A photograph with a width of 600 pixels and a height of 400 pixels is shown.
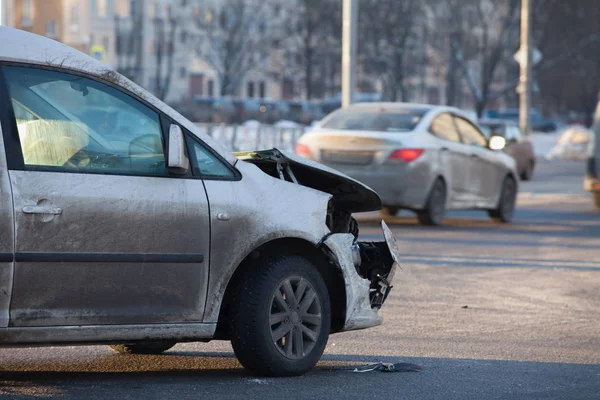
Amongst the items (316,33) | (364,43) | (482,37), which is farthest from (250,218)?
(316,33)

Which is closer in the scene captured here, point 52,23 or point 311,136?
point 311,136

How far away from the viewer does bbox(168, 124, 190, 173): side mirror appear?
21.1 ft

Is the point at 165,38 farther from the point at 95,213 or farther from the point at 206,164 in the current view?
the point at 95,213

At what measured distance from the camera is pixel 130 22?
88.2 meters

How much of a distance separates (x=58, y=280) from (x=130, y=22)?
3290 inches

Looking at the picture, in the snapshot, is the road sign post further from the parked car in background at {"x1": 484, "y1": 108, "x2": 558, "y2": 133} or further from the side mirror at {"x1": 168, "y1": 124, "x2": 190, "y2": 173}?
the parked car in background at {"x1": 484, "y1": 108, "x2": 558, "y2": 133}

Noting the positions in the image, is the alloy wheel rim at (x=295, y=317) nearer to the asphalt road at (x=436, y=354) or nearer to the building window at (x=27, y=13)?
the asphalt road at (x=436, y=354)

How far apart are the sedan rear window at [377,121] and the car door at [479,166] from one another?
91cm

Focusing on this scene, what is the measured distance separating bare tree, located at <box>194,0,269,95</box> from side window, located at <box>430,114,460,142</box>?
52134 mm

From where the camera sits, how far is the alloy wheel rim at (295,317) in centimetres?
675

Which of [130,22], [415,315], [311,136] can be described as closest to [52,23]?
[130,22]

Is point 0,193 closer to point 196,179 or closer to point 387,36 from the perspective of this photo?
point 196,179

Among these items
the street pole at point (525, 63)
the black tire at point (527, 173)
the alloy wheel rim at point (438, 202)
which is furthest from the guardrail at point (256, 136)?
the alloy wheel rim at point (438, 202)

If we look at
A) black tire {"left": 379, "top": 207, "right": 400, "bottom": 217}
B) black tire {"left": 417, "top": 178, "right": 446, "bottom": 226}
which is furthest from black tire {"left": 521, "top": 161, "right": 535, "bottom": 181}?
black tire {"left": 417, "top": 178, "right": 446, "bottom": 226}
